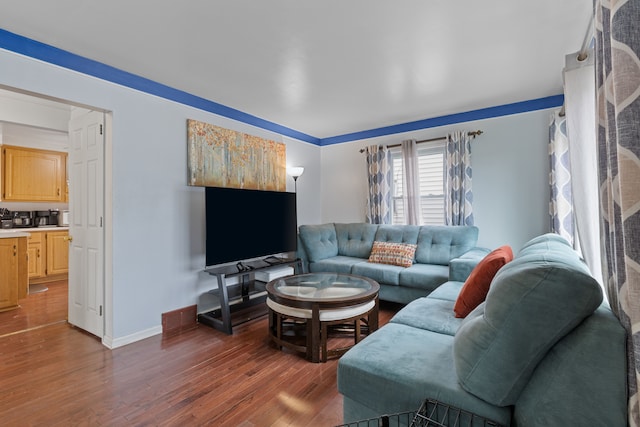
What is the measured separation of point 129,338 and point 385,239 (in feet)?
10.1

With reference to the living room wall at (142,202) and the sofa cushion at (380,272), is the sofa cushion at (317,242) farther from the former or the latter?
the living room wall at (142,202)

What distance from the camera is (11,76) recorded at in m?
2.16

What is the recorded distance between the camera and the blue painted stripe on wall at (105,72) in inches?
86.0

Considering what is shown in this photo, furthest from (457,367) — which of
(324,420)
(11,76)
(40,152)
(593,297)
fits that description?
(40,152)

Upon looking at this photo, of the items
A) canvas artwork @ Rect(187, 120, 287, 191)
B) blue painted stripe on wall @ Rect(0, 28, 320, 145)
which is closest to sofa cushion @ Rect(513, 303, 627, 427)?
canvas artwork @ Rect(187, 120, 287, 191)

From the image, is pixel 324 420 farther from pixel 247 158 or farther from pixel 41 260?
pixel 41 260

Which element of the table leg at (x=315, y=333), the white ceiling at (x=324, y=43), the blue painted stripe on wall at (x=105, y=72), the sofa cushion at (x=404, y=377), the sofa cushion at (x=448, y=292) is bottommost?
the table leg at (x=315, y=333)

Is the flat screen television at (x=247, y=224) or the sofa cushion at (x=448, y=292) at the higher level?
the flat screen television at (x=247, y=224)

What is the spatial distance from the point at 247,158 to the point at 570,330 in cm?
352

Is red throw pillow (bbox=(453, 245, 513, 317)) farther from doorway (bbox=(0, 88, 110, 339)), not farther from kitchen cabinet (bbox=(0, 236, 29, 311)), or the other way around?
kitchen cabinet (bbox=(0, 236, 29, 311))

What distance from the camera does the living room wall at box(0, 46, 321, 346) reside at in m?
2.52

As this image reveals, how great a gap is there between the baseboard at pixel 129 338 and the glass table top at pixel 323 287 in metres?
1.23

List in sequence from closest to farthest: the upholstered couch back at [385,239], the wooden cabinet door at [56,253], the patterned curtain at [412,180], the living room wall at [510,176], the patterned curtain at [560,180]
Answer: the patterned curtain at [560,180] < the living room wall at [510,176] < the upholstered couch back at [385,239] < the patterned curtain at [412,180] < the wooden cabinet door at [56,253]

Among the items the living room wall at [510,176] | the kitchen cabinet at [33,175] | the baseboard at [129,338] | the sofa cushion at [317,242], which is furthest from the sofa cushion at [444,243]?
the kitchen cabinet at [33,175]
